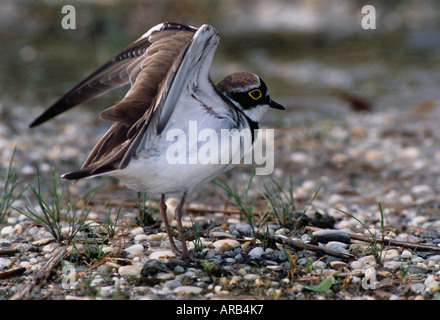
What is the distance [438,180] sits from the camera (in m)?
6.42

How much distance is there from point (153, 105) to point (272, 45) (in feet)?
32.7

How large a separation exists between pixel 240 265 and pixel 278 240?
40 centimetres

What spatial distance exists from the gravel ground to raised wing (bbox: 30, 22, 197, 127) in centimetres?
81

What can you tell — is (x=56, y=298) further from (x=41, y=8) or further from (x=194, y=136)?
(x=41, y=8)

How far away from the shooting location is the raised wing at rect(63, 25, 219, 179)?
3.45 meters

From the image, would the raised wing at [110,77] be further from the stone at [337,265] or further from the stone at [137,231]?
the stone at [337,265]

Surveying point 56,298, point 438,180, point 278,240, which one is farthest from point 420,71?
point 56,298

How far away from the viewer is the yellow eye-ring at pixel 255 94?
4223 millimetres

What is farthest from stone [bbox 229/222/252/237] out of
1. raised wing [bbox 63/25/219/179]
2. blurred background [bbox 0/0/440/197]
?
blurred background [bbox 0/0/440/197]

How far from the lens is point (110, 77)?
4.56 meters

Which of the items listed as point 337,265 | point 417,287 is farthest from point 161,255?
point 417,287

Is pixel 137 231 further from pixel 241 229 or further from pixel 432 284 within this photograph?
pixel 432 284
